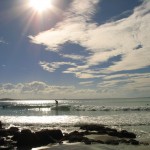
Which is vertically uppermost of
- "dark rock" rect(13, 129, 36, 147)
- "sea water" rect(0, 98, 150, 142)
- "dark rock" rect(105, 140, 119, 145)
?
"sea water" rect(0, 98, 150, 142)

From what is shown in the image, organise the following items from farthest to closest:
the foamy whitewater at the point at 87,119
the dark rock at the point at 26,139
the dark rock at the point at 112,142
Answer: the foamy whitewater at the point at 87,119
the dark rock at the point at 26,139
the dark rock at the point at 112,142

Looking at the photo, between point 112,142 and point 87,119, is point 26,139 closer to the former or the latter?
point 112,142

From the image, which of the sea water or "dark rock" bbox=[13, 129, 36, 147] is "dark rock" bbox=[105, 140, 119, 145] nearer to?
the sea water

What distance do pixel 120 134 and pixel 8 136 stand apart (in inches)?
440

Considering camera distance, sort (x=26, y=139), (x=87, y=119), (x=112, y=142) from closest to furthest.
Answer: (x=112, y=142)
(x=26, y=139)
(x=87, y=119)

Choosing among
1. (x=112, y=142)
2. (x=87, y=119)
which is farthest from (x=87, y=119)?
(x=112, y=142)

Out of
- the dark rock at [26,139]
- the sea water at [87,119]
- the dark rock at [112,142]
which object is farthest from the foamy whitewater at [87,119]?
the dark rock at [26,139]

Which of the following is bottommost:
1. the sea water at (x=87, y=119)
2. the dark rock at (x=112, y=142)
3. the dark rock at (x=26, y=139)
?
the dark rock at (x=112, y=142)

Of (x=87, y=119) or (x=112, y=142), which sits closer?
(x=112, y=142)

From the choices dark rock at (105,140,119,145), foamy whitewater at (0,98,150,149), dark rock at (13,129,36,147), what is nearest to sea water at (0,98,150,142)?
foamy whitewater at (0,98,150,149)

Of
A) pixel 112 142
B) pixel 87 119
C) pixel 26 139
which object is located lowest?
pixel 112 142

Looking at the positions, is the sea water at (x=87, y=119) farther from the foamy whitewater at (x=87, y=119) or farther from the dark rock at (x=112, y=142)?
the dark rock at (x=112, y=142)

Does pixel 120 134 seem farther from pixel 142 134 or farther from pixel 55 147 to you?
pixel 55 147

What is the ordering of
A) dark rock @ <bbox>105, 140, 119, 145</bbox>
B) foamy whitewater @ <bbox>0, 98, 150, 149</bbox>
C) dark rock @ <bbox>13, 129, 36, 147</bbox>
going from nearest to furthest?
dark rock @ <bbox>105, 140, 119, 145</bbox>
dark rock @ <bbox>13, 129, 36, 147</bbox>
foamy whitewater @ <bbox>0, 98, 150, 149</bbox>
